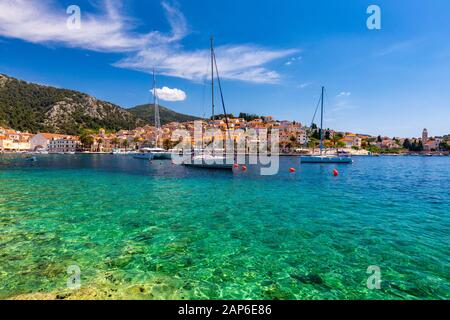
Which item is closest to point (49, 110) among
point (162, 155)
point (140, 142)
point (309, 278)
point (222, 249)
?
point (140, 142)

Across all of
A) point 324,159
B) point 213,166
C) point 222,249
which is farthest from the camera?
point 324,159

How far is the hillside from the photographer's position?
464ft

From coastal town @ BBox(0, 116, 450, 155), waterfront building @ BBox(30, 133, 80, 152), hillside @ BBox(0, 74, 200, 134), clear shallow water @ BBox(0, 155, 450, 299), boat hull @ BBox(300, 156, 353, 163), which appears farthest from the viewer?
hillside @ BBox(0, 74, 200, 134)

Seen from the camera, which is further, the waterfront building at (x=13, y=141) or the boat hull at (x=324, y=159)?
the waterfront building at (x=13, y=141)

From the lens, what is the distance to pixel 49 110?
154 m

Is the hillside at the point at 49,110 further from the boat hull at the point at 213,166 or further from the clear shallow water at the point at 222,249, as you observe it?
the clear shallow water at the point at 222,249

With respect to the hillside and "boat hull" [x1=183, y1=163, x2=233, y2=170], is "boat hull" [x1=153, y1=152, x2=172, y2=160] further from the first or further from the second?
the hillside

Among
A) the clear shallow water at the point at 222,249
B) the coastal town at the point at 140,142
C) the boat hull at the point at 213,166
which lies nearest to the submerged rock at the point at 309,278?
the clear shallow water at the point at 222,249

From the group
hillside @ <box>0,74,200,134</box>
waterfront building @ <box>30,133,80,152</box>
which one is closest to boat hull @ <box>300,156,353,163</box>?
waterfront building @ <box>30,133,80,152</box>

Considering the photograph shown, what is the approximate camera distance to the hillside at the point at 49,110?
464 ft

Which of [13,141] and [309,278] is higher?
[13,141]

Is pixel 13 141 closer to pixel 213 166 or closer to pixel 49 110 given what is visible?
pixel 49 110

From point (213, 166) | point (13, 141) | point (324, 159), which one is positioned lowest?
point (213, 166)
